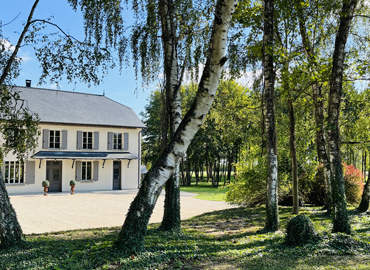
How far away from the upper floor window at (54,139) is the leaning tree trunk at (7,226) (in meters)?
20.0

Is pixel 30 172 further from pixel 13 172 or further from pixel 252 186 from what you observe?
pixel 252 186

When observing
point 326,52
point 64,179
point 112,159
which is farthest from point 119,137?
point 326,52

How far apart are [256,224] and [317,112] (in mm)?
4398

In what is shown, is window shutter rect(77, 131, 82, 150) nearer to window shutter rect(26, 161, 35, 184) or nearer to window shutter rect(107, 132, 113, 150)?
window shutter rect(107, 132, 113, 150)

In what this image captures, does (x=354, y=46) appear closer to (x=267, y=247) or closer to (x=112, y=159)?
(x=267, y=247)

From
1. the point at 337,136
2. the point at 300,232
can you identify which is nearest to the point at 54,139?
the point at 337,136

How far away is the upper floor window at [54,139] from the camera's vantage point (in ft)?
78.2

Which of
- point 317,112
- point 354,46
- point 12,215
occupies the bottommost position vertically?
point 12,215

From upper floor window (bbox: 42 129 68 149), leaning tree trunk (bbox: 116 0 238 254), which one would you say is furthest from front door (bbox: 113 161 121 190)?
leaning tree trunk (bbox: 116 0 238 254)

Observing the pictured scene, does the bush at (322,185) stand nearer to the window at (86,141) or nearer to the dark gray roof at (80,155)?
the dark gray roof at (80,155)

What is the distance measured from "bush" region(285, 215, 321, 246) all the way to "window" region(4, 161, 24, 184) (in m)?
21.7

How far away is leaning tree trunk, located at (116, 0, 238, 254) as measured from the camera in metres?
4.71

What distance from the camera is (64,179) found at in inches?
957

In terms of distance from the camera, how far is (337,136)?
6758 millimetres
